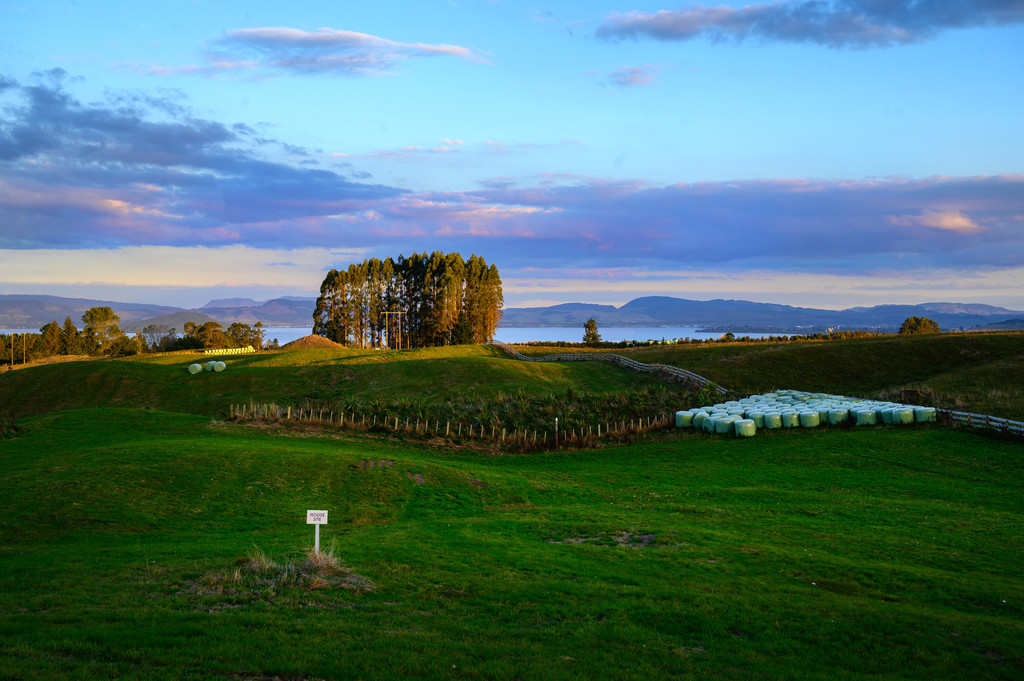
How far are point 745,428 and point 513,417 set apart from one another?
1440cm

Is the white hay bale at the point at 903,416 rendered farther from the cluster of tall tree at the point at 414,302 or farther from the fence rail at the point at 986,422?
the cluster of tall tree at the point at 414,302

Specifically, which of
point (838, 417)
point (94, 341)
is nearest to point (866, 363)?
point (838, 417)

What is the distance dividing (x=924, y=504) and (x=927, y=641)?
1530 centimetres

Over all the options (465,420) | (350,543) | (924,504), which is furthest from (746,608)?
(465,420)

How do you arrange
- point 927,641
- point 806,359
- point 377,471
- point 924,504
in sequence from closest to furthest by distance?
point 927,641 < point 924,504 < point 377,471 < point 806,359

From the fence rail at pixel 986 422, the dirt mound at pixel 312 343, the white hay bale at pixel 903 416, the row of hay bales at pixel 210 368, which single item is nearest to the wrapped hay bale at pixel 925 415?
the white hay bale at pixel 903 416

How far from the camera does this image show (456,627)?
37.3 ft

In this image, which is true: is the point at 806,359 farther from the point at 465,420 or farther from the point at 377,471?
the point at 377,471

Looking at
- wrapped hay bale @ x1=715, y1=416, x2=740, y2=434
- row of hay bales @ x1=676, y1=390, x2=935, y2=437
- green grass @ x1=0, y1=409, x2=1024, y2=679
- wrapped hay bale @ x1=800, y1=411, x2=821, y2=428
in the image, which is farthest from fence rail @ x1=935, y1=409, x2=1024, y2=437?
wrapped hay bale @ x1=715, y1=416, x2=740, y2=434

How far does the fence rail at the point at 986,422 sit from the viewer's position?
3431cm

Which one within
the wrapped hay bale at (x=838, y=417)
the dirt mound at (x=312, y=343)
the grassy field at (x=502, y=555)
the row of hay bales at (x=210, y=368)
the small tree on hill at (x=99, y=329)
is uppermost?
the small tree on hill at (x=99, y=329)

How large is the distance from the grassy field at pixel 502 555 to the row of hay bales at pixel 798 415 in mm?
1536

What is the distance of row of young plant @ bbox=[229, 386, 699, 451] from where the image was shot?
40188 millimetres

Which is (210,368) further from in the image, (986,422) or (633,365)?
(986,422)
